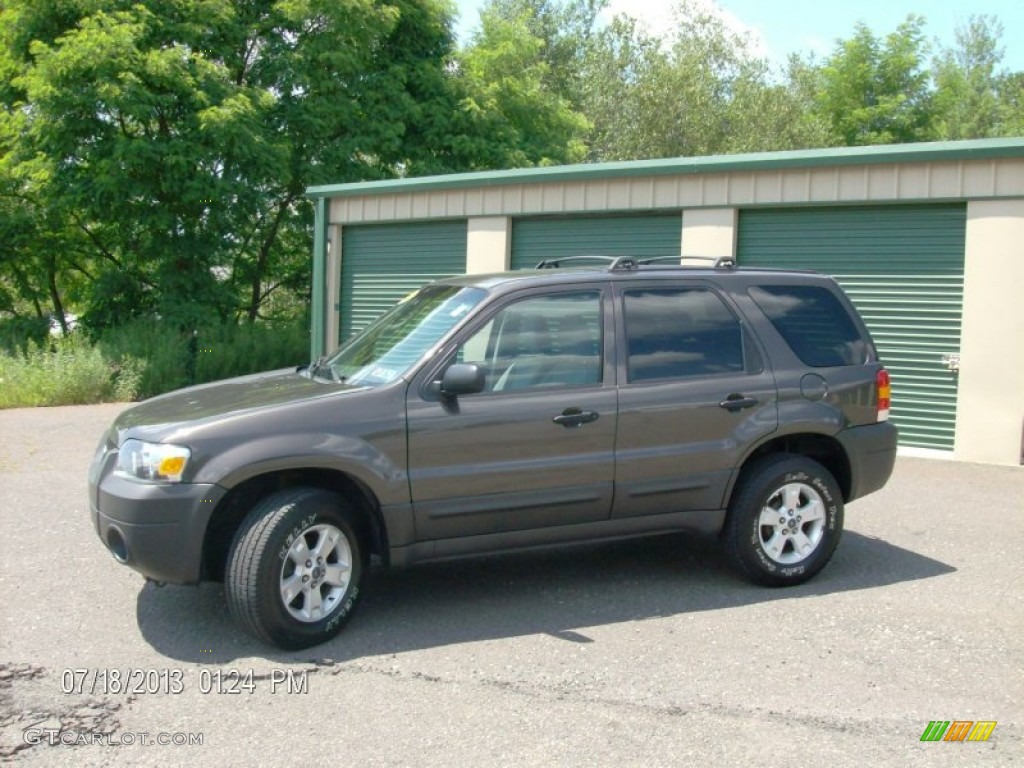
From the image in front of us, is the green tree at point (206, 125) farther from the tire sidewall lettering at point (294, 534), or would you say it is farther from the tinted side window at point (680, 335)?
the tire sidewall lettering at point (294, 534)

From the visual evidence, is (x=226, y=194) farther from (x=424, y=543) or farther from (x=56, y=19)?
Answer: (x=424, y=543)

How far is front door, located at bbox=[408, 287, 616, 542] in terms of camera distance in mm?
5609

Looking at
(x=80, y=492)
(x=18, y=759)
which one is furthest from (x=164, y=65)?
(x=18, y=759)

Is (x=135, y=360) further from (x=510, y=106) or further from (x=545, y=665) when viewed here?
(x=545, y=665)

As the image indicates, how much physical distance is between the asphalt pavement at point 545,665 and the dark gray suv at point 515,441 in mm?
397

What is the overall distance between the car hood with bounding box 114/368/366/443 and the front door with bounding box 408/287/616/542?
22.4 inches

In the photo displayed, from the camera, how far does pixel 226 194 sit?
19.7 meters

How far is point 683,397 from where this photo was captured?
618 centimetres

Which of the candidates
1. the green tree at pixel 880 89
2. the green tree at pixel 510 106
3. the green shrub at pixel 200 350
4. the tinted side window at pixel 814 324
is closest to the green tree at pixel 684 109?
the green tree at pixel 880 89

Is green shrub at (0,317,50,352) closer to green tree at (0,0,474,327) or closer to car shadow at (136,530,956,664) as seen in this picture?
green tree at (0,0,474,327)

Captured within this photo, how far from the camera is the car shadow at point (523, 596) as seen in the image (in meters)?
5.48

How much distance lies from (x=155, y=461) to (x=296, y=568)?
824 mm

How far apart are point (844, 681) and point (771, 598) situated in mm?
1314

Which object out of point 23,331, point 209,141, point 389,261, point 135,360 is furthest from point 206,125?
point 23,331
